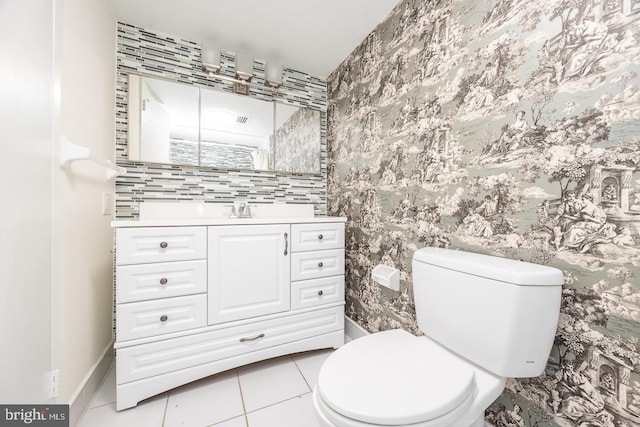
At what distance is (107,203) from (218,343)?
1.03 meters

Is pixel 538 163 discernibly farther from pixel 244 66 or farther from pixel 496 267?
pixel 244 66

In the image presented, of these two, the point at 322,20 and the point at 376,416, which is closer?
the point at 376,416

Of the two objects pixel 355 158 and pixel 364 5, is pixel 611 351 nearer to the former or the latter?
pixel 355 158

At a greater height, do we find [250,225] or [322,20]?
[322,20]

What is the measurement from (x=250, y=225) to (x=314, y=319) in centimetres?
73

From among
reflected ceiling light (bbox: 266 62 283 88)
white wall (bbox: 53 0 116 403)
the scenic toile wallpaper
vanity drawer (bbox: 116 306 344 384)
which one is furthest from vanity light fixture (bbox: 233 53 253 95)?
vanity drawer (bbox: 116 306 344 384)

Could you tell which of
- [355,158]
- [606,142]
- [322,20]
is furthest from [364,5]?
[606,142]

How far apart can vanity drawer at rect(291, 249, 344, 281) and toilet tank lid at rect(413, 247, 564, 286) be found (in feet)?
2.28

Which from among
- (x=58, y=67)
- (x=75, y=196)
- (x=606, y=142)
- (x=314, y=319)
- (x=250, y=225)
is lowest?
(x=314, y=319)

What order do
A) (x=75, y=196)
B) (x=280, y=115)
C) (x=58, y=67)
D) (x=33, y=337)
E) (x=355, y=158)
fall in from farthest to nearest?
(x=280, y=115) < (x=355, y=158) < (x=75, y=196) < (x=58, y=67) < (x=33, y=337)

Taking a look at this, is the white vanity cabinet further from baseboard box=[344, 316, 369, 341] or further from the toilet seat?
the toilet seat

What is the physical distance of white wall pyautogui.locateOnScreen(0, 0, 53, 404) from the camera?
714 mm

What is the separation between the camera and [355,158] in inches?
71.6

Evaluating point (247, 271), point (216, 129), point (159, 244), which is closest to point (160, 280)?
point (159, 244)
